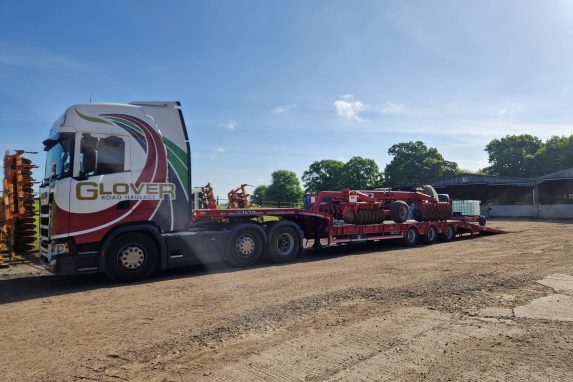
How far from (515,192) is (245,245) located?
49730mm

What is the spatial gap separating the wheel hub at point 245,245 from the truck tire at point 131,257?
219 cm

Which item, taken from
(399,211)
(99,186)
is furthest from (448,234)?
(99,186)

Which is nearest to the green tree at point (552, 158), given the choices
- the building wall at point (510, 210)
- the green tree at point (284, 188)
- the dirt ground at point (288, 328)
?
the building wall at point (510, 210)

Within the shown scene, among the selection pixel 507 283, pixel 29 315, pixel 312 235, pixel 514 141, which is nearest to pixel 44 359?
pixel 29 315

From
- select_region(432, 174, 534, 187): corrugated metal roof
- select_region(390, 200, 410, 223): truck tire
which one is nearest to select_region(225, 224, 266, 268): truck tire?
select_region(390, 200, 410, 223): truck tire

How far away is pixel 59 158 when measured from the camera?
333 inches

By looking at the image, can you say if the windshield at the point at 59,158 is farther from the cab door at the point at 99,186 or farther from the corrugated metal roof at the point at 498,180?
the corrugated metal roof at the point at 498,180

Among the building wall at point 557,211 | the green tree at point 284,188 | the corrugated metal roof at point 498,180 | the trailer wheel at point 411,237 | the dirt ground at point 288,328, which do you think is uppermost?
the green tree at point 284,188

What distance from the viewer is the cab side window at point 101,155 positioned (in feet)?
26.7

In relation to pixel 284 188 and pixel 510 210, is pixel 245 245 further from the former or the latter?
pixel 284 188

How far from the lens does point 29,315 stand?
6.21 meters

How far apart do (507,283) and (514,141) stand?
7715 centimetres

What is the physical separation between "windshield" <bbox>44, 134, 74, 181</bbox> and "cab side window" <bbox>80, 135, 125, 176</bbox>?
0.89ft

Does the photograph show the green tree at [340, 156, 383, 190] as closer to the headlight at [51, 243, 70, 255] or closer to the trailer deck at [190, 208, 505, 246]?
the trailer deck at [190, 208, 505, 246]
